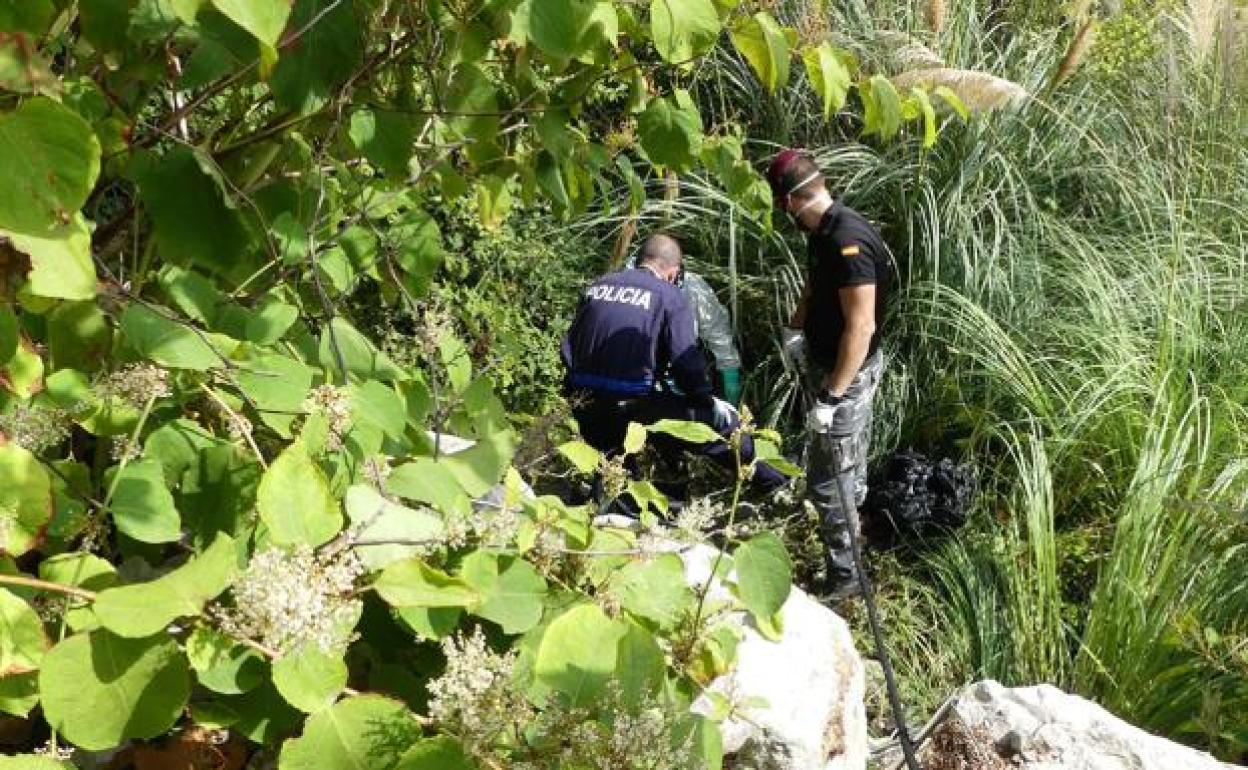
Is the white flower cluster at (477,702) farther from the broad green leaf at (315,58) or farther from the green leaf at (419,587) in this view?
the broad green leaf at (315,58)

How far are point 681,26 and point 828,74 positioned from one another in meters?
0.41

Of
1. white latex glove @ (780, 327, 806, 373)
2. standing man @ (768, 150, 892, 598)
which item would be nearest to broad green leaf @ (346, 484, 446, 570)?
standing man @ (768, 150, 892, 598)

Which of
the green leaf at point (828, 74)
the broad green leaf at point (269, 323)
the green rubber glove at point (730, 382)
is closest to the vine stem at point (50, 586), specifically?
the broad green leaf at point (269, 323)

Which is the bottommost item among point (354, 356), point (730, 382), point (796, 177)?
point (730, 382)

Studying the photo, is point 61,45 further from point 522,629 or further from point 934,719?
point 934,719

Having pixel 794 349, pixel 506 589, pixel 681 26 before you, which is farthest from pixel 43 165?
pixel 794 349

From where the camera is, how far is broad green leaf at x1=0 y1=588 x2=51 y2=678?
776mm

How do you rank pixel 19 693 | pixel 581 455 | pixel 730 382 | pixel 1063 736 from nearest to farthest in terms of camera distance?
pixel 19 693 → pixel 581 455 → pixel 1063 736 → pixel 730 382

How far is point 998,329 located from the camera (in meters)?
4.13

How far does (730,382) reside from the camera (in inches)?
181

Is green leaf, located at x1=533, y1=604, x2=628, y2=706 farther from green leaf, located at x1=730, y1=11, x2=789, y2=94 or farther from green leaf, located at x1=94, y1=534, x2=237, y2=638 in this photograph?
green leaf, located at x1=730, y1=11, x2=789, y2=94

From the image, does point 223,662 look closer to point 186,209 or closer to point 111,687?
point 111,687

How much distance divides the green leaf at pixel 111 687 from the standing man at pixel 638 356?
3.23 meters

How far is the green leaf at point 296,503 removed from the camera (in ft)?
2.84
